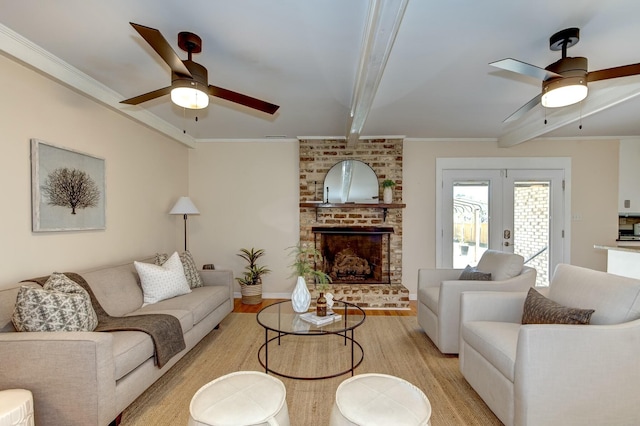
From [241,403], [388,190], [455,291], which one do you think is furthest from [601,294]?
[388,190]

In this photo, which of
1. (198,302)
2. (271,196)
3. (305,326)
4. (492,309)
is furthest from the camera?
(271,196)

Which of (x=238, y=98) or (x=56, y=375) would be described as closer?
(x=56, y=375)

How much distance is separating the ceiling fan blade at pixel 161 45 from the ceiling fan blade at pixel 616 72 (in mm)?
2558

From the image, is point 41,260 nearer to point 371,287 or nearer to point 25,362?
point 25,362

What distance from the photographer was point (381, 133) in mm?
4512

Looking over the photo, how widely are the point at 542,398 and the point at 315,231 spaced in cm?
341

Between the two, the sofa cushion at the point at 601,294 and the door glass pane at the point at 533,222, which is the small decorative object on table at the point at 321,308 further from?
the door glass pane at the point at 533,222

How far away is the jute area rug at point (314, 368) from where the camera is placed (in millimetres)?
1991

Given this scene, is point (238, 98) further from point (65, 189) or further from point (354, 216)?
point (354, 216)

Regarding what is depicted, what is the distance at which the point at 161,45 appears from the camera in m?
1.57

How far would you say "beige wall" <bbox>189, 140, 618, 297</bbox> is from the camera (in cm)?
478

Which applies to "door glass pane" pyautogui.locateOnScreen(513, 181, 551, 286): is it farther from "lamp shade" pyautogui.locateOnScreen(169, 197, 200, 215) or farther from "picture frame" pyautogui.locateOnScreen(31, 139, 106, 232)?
"picture frame" pyautogui.locateOnScreen(31, 139, 106, 232)

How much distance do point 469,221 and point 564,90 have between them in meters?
Result: 3.00

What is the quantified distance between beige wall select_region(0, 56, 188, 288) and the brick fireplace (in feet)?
6.54
